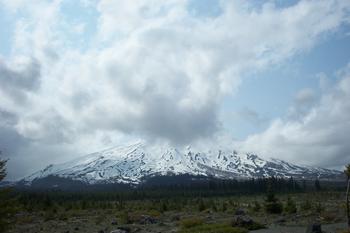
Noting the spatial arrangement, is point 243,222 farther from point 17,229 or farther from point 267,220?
point 17,229

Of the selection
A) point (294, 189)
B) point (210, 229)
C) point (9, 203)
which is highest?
point (294, 189)

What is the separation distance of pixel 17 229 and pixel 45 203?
1623 inches

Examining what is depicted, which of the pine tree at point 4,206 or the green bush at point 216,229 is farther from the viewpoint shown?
the green bush at point 216,229

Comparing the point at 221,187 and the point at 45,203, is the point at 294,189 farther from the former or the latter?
the point at 45,203

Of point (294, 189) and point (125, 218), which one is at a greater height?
point (294, 189)

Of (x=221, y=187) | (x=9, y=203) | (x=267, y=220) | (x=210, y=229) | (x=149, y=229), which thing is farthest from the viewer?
(x=221, y=187)

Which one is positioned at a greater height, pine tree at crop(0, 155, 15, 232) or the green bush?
pine tree at crop(0, 155, 15, 232)

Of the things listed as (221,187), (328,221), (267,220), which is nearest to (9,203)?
(267,220)

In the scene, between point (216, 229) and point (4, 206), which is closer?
point (4, 206)

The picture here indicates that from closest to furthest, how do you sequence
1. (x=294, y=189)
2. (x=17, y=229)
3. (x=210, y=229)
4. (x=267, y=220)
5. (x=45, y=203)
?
(x=210, y=229) → (x=267, y=220) → (x=17, y=229) → (x=45, y=203) → (x=294, y=189)

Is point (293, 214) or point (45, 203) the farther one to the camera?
point (45, 203)

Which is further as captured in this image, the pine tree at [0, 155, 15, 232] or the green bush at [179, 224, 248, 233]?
the green bush at [179, 224, 248, 233]

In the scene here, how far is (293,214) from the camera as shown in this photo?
5238 centimetres

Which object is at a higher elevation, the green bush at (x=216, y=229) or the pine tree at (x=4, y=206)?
the pine tree at (x=4, y=206)
